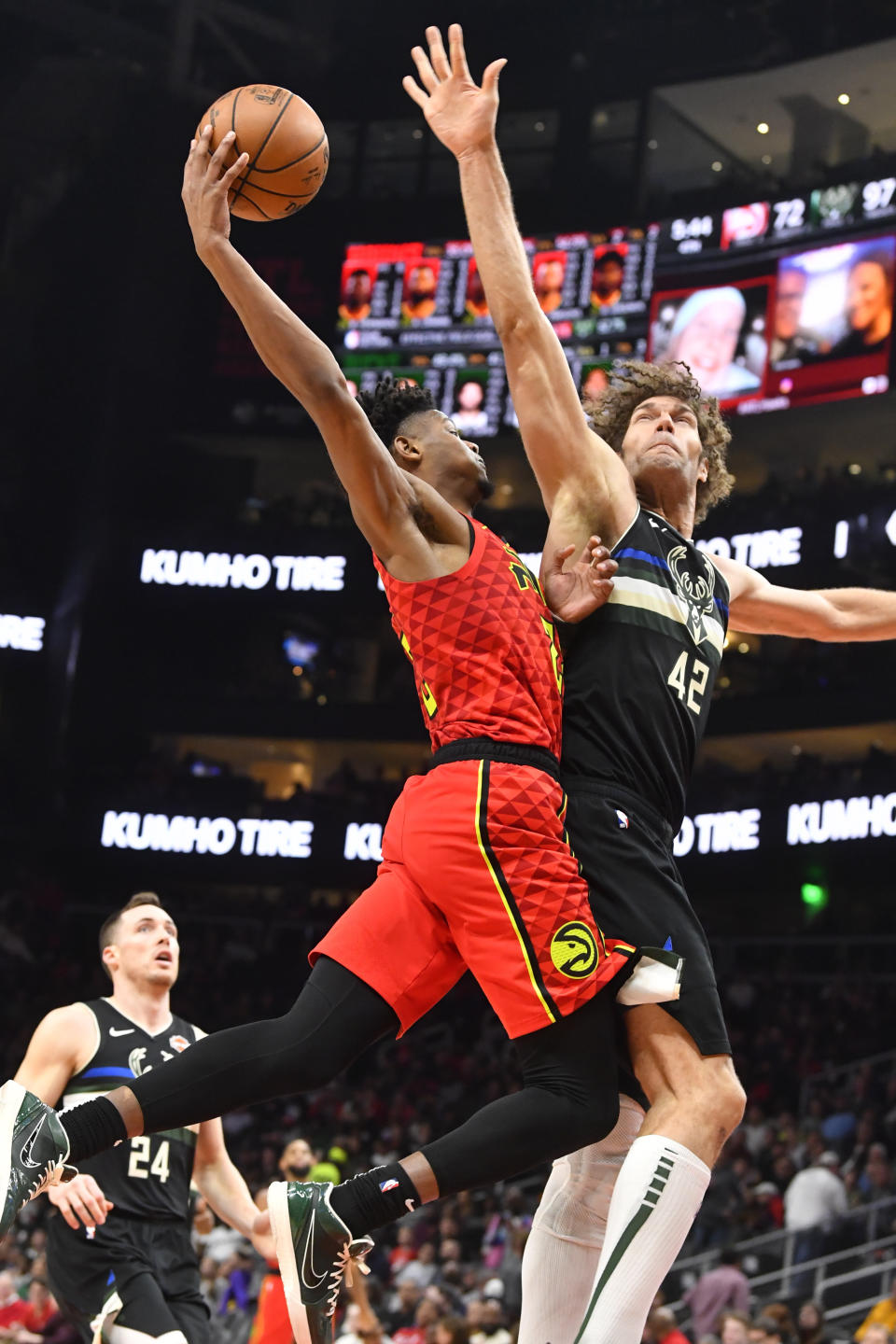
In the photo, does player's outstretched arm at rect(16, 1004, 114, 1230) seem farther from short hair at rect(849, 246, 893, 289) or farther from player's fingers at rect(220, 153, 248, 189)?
short hair at rect(849, 246, 893, 289)

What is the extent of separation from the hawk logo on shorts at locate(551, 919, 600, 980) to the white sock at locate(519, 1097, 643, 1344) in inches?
23.6

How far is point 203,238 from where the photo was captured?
4.11m

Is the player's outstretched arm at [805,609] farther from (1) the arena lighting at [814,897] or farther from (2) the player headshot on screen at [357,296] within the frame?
(2) the player headshot on screen at [357,296]

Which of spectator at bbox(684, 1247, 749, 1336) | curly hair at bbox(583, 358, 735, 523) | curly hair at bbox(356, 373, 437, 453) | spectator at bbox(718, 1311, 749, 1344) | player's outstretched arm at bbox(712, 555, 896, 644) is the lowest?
spectator at bbox(684, 1247, 749, 1336)

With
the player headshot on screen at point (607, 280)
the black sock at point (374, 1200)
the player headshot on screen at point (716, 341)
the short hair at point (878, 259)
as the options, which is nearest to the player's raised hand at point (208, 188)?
the black sock at point (374, 1200)

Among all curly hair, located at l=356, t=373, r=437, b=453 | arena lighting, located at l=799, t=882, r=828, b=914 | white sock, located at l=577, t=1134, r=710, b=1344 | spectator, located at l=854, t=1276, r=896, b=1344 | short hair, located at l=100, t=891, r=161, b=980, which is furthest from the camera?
arena lighting, located at l=799, t=882, r=828, b=914

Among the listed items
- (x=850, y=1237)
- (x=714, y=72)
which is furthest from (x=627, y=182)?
(x=850, y=1237)

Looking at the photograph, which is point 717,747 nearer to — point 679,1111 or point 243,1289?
point 243,1289

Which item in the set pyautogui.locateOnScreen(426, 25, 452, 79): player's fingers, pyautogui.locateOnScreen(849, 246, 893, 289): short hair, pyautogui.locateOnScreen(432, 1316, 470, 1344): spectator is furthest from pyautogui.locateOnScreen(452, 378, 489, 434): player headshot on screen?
pyautogui.locateOnScreen(426, 25, 452, 79): player's fingers

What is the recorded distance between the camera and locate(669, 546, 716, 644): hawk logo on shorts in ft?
14.6

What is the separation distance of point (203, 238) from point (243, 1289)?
12.0 metres

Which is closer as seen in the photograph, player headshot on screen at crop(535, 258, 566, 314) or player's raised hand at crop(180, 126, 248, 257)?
player's raised hand at crop(180, 126, 248, 257)

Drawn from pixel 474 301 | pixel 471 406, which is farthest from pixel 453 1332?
pixel 474 301

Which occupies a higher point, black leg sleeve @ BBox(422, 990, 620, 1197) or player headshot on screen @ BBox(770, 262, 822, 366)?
player headshot on screen @ BBox(770, 262, 822, 366)
